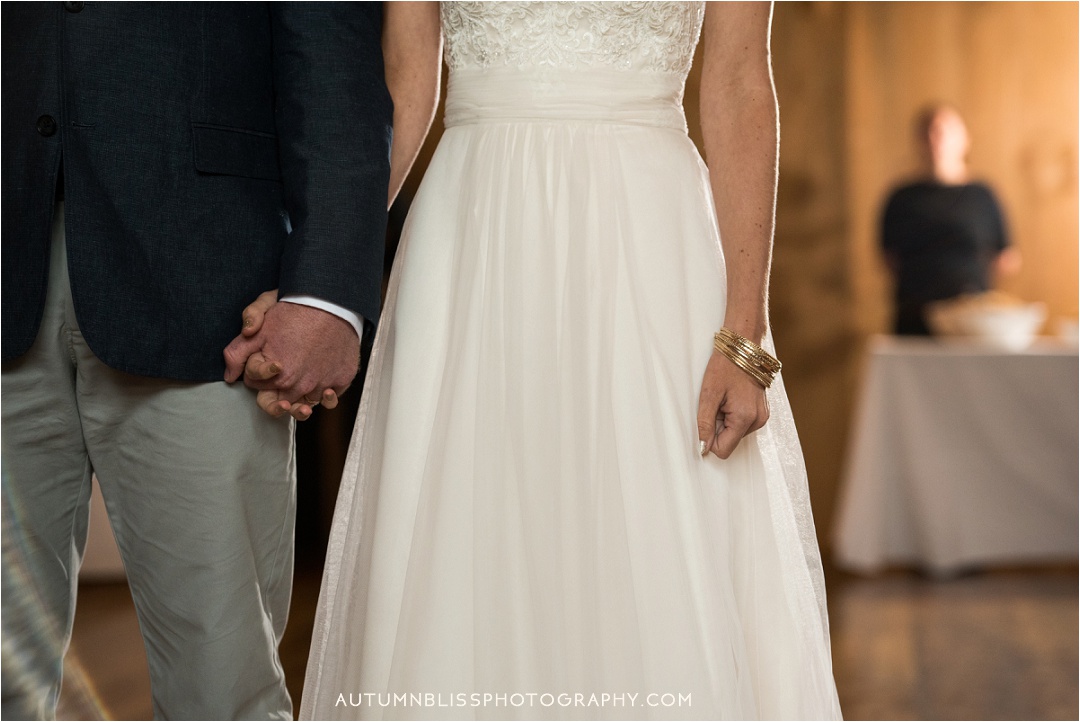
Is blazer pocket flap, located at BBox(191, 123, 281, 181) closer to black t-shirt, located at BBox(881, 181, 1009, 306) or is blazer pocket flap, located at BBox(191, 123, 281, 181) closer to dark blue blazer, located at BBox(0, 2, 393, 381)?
dark blue blazer, located at BBox(0, 2, 393, 381)

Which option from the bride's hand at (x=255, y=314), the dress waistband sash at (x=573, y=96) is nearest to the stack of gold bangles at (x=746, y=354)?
the dress waistband sash at (x=573, y=96)

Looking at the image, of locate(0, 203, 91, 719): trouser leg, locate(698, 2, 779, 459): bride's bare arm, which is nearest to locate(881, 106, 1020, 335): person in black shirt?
locate(698, 2, 779, 459): bride's bare arm

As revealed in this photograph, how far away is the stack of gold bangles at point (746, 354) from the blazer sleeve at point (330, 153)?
1.33 feet

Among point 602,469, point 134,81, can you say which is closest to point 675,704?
point 602,469

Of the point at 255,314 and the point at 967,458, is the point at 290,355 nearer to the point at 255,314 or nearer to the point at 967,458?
the point at 255,314

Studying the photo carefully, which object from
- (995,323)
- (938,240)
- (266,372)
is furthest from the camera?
(938,240)

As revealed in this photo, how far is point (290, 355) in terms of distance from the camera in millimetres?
1175

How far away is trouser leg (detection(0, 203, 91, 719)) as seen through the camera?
1.20 m

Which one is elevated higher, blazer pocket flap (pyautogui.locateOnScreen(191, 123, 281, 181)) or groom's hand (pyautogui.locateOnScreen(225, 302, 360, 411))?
blazer pocket flap (pyautogui.locateOnScreen(191, 123, 281, 181))

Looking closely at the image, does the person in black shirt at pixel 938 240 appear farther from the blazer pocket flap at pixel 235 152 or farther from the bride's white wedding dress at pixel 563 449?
the blazer pocket flap at pixel 235 152

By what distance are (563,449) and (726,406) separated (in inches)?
7.4

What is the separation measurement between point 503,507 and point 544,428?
0.32ft

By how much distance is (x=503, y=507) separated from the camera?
1.16 m

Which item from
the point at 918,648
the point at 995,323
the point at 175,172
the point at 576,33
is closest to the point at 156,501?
the point at 175,172
